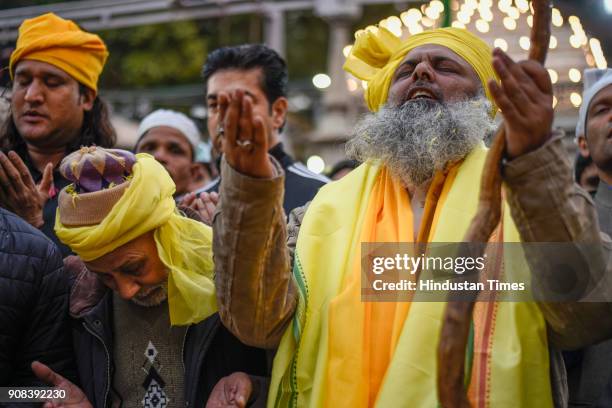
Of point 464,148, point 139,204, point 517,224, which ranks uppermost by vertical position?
point 464,148

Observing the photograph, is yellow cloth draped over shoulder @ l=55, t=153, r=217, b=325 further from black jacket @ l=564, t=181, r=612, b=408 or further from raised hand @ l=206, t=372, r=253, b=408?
black jacket @ l=564, t=181, r=612, b=408

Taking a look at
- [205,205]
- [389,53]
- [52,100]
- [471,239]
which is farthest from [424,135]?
[52,100]

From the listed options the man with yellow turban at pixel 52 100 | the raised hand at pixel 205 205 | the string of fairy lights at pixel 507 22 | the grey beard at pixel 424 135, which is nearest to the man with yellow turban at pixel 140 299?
the raised hand at pixel 205 205

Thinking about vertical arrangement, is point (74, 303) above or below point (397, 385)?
above

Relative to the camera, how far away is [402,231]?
284 cm

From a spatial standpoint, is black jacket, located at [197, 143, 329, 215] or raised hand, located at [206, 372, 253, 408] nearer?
raised hand, located at [206, 372, 253, 408]

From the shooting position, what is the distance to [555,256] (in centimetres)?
227

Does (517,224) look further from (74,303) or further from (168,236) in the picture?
(74,303)

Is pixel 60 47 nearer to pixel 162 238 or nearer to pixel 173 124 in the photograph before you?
pixel 173 124

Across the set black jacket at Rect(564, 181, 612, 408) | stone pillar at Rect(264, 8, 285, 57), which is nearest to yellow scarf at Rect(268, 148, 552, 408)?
black jacket at Rect(564, 181, 612, 408)

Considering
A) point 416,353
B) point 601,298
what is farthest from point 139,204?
point 601,298

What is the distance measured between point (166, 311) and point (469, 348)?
1077 millimetres

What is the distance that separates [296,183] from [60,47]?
1.30 meters

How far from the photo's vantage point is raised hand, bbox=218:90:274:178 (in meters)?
2.30
